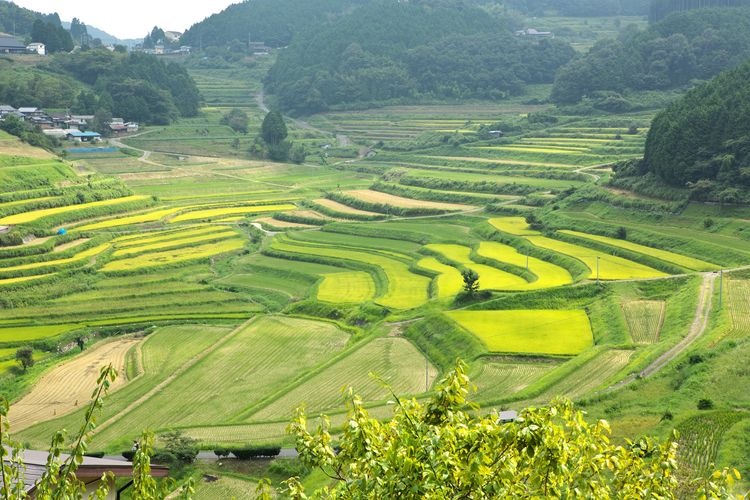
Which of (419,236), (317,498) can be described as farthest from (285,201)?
(317,498)

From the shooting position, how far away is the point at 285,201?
6838 centimetres

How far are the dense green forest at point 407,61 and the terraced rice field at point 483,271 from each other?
186ft

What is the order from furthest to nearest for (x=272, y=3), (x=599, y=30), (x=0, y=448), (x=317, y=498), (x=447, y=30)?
(x=272, y=3)
(x=599, y=30)
(x=447, y=30)
(x=317, y=498)
(x=0, y=448)

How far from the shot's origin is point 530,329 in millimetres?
35250

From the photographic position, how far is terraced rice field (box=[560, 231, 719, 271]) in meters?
40.2

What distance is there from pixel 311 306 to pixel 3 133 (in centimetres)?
3684

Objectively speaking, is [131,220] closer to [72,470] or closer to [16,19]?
[72,470]

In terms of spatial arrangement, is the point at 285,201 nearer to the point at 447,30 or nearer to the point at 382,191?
the point at 382,191

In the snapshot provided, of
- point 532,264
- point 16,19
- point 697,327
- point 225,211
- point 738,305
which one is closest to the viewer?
point 697,327

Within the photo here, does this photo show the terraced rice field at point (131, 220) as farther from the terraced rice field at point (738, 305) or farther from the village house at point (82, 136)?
the terraced rice field at point (738, 305)

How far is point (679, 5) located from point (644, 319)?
91.8 m

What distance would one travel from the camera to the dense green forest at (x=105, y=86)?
9119 cm

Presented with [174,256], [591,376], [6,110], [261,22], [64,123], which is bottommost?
[174,256]

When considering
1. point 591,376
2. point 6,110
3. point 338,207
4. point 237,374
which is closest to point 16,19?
point 6,110
